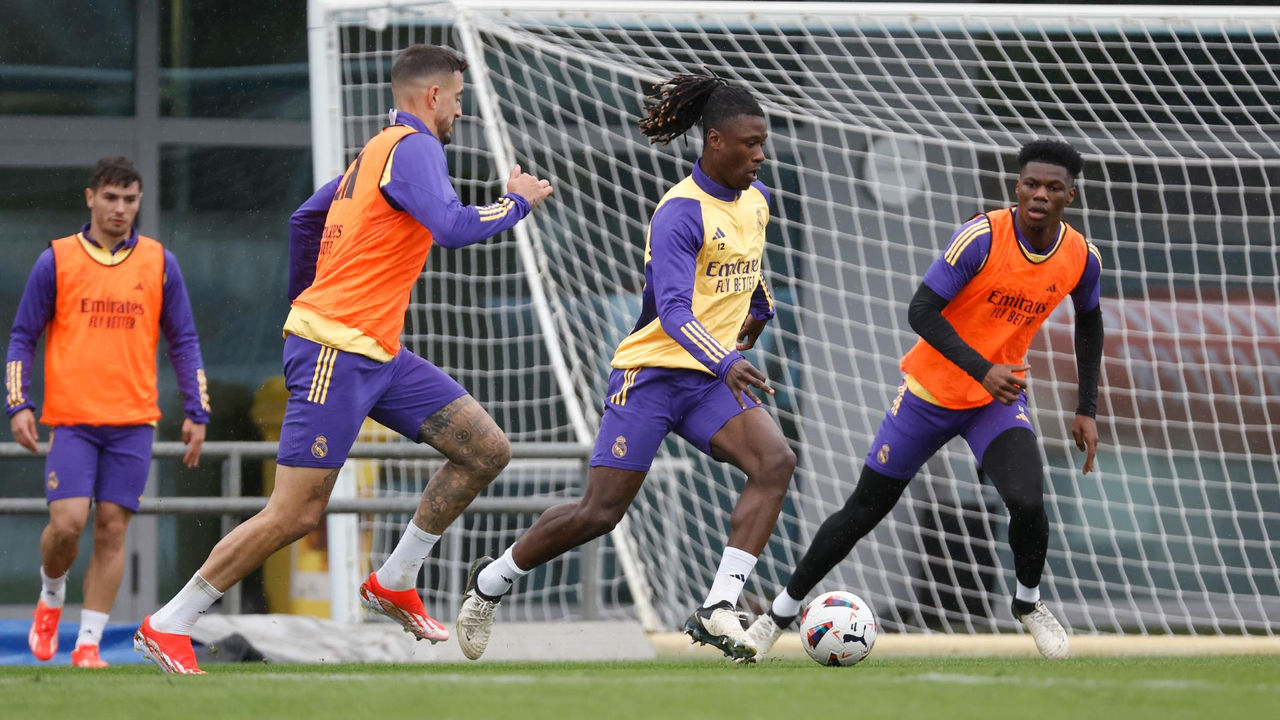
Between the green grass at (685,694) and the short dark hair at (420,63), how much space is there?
2032mm

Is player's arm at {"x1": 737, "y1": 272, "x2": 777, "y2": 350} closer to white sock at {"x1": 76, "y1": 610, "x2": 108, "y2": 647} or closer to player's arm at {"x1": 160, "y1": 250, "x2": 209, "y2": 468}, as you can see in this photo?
player's arm at {"x1": 160, "y1": 250, "x2": 209, "y2": 468}

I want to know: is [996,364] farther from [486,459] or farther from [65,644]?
[65,644]

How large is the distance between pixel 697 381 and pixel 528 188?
896 mm

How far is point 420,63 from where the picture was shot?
5535 millimetres

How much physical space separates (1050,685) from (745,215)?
213 cm

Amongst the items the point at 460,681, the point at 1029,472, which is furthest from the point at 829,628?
the point at 460,681

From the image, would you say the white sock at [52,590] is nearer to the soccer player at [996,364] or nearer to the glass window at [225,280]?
the soccer player at [996,364]

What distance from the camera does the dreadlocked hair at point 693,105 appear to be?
5734 millimetres

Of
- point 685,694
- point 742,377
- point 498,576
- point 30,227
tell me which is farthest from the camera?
point 30,227

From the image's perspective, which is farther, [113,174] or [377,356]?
[113,174]

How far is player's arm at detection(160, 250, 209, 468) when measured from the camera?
6.78 metres

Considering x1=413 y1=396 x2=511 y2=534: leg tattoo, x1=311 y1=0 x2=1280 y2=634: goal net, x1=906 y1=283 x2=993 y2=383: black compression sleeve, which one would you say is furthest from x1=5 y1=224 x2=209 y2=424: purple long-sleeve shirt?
x1=906 y1=283 x2=993 y2=383: black compression sleeve

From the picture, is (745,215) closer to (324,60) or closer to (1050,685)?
(1050,685)

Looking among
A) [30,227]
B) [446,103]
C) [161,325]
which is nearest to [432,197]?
[446,103]
